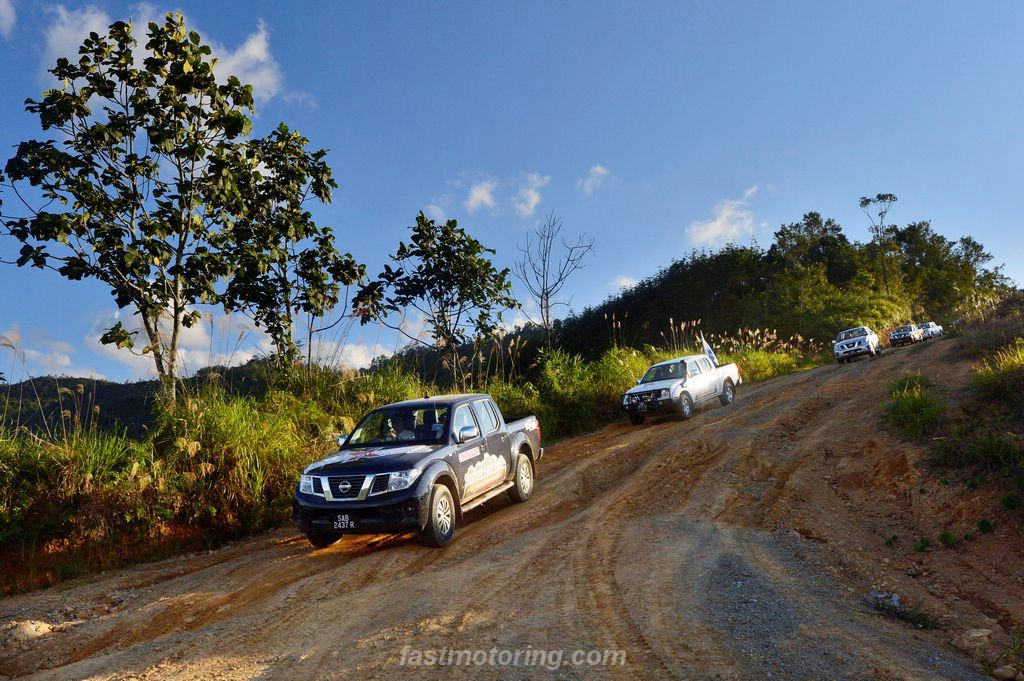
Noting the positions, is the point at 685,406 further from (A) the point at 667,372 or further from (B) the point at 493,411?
(B) the point at 493,411

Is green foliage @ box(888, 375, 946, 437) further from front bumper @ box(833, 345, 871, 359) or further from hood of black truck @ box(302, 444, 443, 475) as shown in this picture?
front bumper @ box(833, 345, 871, 359)

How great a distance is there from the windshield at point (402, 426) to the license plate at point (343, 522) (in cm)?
121

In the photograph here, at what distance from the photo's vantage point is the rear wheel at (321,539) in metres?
7.00

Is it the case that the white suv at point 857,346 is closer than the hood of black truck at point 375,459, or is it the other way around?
the hood of black truck at point 375,459

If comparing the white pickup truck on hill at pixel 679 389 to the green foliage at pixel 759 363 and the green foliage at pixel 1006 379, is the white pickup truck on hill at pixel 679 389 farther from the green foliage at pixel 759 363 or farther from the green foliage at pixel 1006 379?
the green foliage at pixel 759 363

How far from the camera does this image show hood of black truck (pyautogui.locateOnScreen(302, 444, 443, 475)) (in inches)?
266

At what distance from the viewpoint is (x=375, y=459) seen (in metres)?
6.98

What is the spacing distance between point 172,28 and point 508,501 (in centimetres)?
841

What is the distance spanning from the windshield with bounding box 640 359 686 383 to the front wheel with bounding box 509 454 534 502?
7.44 metres

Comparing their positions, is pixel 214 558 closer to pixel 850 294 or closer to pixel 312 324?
pixel 312 324

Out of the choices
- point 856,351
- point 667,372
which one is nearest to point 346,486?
point 667,372

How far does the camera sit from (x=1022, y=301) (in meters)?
19.9

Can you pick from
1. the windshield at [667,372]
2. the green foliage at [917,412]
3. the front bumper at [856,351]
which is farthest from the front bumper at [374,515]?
the front bumper at [856,351]

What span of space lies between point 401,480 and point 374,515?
1.43ft
